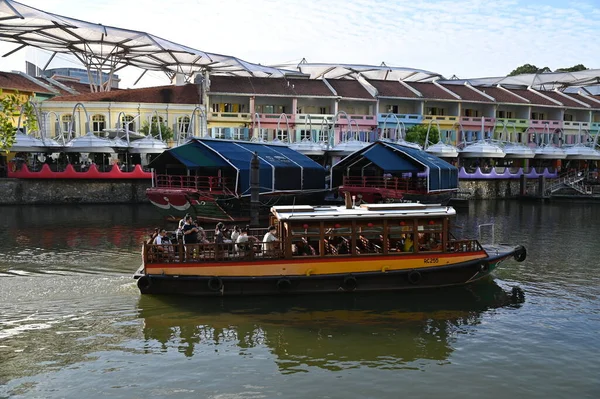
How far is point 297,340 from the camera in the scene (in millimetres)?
13523

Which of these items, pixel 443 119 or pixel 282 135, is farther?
pixel 443 119

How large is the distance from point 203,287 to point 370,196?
73.6ft

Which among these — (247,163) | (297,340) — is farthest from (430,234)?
(247,163)

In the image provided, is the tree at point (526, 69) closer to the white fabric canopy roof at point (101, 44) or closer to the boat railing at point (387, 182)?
the white fabric canopy roof at point (101, 44)

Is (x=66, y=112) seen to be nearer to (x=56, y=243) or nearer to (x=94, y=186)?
(x=94, y=186)

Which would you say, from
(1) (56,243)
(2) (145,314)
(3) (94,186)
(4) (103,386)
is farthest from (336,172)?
(4) (103,386)

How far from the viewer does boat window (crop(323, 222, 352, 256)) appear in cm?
1673

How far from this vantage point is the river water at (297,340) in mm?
11180

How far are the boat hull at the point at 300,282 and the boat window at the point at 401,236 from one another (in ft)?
2.21

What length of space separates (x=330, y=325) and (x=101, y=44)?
184ft

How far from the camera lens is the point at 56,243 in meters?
26.0

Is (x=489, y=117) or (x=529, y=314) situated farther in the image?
(x=489, y=117)

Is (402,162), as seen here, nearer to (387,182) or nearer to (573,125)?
(387,182)

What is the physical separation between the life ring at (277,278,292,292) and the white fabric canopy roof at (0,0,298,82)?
144 ft
